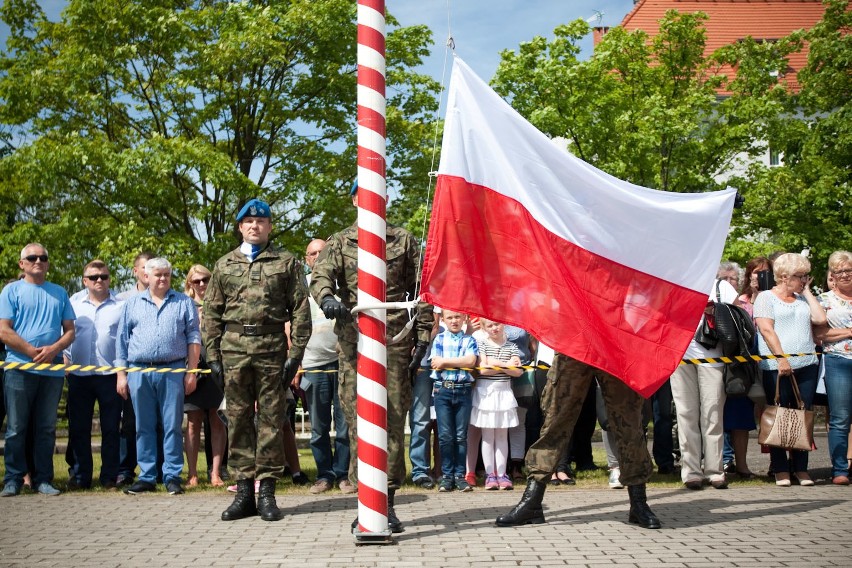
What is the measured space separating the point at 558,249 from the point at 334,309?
1.79 m

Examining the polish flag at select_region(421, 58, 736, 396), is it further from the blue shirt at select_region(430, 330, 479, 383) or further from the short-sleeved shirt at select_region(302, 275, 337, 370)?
the short-sleeved shirt at select_region(302, 275, 337, 370)

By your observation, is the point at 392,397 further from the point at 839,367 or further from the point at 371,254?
the point at 839,367

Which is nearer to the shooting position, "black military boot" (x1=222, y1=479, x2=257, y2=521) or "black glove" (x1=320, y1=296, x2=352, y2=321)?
"black glove" (x1=320, y1=296, x2=352, y2=321)

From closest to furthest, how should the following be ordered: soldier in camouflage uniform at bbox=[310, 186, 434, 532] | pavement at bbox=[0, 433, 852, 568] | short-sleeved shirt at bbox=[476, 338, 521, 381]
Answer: pavement at bbox=[0, 433, 852, 568], soldier in camouflage uniform at bbox=[310, 186, 434, 532], short-sleeved shirt at bbox=[476, 338, 521, 381]

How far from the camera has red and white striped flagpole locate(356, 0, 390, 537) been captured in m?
6.77

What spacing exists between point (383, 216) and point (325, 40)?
58.8 ft

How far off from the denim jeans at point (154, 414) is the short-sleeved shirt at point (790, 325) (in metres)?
6.21

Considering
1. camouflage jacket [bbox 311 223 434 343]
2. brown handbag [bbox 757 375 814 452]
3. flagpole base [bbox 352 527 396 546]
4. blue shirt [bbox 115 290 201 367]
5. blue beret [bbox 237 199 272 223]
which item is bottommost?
flagpole base [bbox 352 527 396 546]

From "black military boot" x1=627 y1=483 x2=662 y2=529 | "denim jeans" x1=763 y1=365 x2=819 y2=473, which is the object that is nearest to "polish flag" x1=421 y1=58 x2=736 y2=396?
"black military boot" x1=627 y1=483 x2=662 y2=529

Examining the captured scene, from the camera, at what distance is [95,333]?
36.2 feet

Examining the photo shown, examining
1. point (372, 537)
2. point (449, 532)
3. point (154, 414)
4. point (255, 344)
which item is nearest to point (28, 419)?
point (154, 414)

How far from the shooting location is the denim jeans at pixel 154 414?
1004 cm

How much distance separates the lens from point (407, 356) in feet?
25.0

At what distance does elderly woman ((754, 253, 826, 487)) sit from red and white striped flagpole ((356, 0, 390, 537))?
5.11 metres
